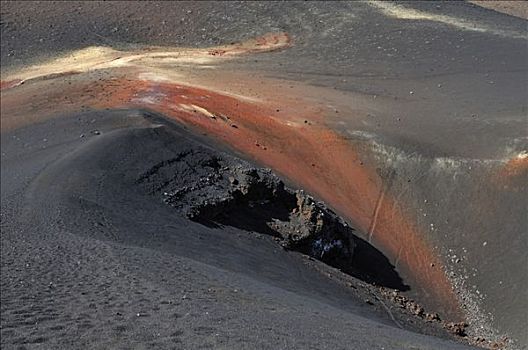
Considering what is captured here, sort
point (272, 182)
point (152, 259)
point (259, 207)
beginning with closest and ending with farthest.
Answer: point (152, 259) → point (259, 207) → point (272, 182)

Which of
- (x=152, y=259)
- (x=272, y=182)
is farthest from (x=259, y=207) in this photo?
(x=152, y=259)

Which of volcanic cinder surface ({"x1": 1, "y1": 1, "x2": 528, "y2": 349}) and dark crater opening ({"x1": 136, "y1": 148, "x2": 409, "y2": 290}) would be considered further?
dark crater opening ({"x1": 136, "y1": 148, "x2": 409, "y2": 290})

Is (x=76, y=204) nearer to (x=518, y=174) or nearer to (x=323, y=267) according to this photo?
(x=323, y=267)

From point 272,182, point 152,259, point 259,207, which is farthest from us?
point 272,182

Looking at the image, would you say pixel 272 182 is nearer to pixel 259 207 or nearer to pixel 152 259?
pixel 259 207

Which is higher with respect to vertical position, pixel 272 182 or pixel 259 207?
pixel 272 182
